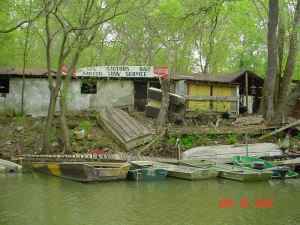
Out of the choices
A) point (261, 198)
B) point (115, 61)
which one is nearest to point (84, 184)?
point (261, 198)

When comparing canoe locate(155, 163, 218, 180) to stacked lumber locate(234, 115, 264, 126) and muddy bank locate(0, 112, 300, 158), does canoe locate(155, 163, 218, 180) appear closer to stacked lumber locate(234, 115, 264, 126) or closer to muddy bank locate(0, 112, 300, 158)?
muddy bank locate(0, 112, 300, 158)

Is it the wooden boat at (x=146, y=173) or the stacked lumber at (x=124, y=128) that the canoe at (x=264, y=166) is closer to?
the wooden boat at (x=146, y=173)

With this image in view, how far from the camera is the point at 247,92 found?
105 ft

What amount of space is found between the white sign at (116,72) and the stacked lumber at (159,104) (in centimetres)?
148

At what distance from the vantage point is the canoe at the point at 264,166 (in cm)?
1922

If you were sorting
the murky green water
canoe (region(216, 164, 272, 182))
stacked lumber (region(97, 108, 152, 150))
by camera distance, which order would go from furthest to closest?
stacked lumber (region(97, 108, 152, 150)) → canoe (region(216, 164, 272, 182)) → the murky green water

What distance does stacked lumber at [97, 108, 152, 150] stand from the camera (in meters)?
22.8

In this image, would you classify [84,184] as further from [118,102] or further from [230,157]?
[118,102]

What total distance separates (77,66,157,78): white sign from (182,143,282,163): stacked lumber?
288 inches

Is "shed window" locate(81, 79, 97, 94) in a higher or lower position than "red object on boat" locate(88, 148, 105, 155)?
higher

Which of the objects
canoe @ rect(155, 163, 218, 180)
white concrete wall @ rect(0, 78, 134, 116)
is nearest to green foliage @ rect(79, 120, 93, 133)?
white concrete wall @ rect(0, 78, 134, 116)

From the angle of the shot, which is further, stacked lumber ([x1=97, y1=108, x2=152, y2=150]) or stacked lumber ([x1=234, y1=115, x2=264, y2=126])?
stacked lumber ([x1=234, y1=115, x2=264, y2=126])

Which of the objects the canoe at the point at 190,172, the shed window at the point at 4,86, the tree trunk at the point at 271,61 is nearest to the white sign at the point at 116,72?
the shed window at the point at 4,86

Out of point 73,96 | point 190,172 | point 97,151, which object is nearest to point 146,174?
point 190,172
